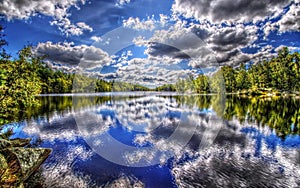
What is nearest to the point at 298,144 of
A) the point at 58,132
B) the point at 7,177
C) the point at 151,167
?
the point at 151,167

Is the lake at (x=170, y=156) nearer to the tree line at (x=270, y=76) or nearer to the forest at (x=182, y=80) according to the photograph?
the forest at (x=182, y=80)

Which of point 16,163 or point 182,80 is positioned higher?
point 182,80

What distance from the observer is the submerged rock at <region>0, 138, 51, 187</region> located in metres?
7.81

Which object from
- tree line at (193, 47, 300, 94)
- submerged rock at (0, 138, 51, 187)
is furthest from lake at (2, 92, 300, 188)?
tree line at (193, 47, 300, 94)

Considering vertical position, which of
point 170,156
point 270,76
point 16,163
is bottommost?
point 170,156

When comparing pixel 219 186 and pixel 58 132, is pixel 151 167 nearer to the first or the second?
pixel 219 186

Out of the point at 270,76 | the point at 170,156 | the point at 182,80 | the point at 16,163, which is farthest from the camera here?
the point at 182,80

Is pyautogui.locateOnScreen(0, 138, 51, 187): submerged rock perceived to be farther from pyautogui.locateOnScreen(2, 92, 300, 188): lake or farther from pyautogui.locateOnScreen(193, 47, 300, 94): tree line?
pyautogui.locateOnScreen(193, 47, 300, 94): tree line

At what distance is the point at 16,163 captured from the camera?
9375 mm

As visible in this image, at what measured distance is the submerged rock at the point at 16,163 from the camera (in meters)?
7.81

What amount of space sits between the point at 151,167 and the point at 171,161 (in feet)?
5.13

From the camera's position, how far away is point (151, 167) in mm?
11656

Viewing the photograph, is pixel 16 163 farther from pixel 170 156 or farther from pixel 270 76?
pixel 270 76

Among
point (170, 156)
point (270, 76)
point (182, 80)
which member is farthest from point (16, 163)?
point (182, 80)
